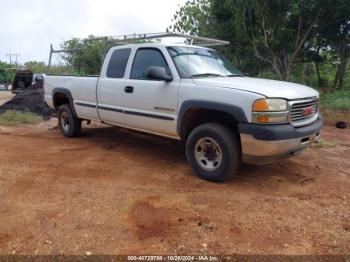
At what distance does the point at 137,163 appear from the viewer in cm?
577

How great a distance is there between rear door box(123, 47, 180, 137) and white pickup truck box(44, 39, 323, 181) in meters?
0.01

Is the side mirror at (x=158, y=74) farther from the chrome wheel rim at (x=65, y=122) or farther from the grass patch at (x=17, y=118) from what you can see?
the grass patch at (x=17, y=118)

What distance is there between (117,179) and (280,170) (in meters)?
2.36

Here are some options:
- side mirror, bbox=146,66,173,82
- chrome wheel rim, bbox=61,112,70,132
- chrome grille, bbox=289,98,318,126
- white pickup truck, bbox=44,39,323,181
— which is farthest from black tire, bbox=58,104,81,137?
chrome grille, bbox=289,98,318,126

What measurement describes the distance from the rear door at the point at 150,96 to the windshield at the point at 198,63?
0.12 metres

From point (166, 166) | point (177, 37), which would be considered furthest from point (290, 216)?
point (177, 37)

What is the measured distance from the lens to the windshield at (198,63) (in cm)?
524

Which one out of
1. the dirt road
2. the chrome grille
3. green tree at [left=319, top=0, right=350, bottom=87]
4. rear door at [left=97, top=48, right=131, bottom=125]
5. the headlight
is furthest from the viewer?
green tree at [left=319, top=0, right=350, bottom=87]

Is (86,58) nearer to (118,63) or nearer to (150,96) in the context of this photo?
(118,63)

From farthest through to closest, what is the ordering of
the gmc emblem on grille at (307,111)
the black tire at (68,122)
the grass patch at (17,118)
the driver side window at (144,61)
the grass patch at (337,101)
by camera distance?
the grass patch at (337,101) → the grass patch at (17,118) → the black tire at (68,122) → the driver side window at (144,61) → the gmc emblem on grille at (307,111)

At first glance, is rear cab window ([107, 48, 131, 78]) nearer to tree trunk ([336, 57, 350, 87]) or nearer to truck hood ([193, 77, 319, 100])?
truck hood ([193, 77, 319, 100])

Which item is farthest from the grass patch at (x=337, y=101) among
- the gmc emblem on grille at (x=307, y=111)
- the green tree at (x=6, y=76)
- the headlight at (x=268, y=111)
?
the green tree at (x=6, y=76)

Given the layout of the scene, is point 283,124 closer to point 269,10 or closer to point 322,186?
point 322,186

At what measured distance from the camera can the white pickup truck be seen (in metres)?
4.32
